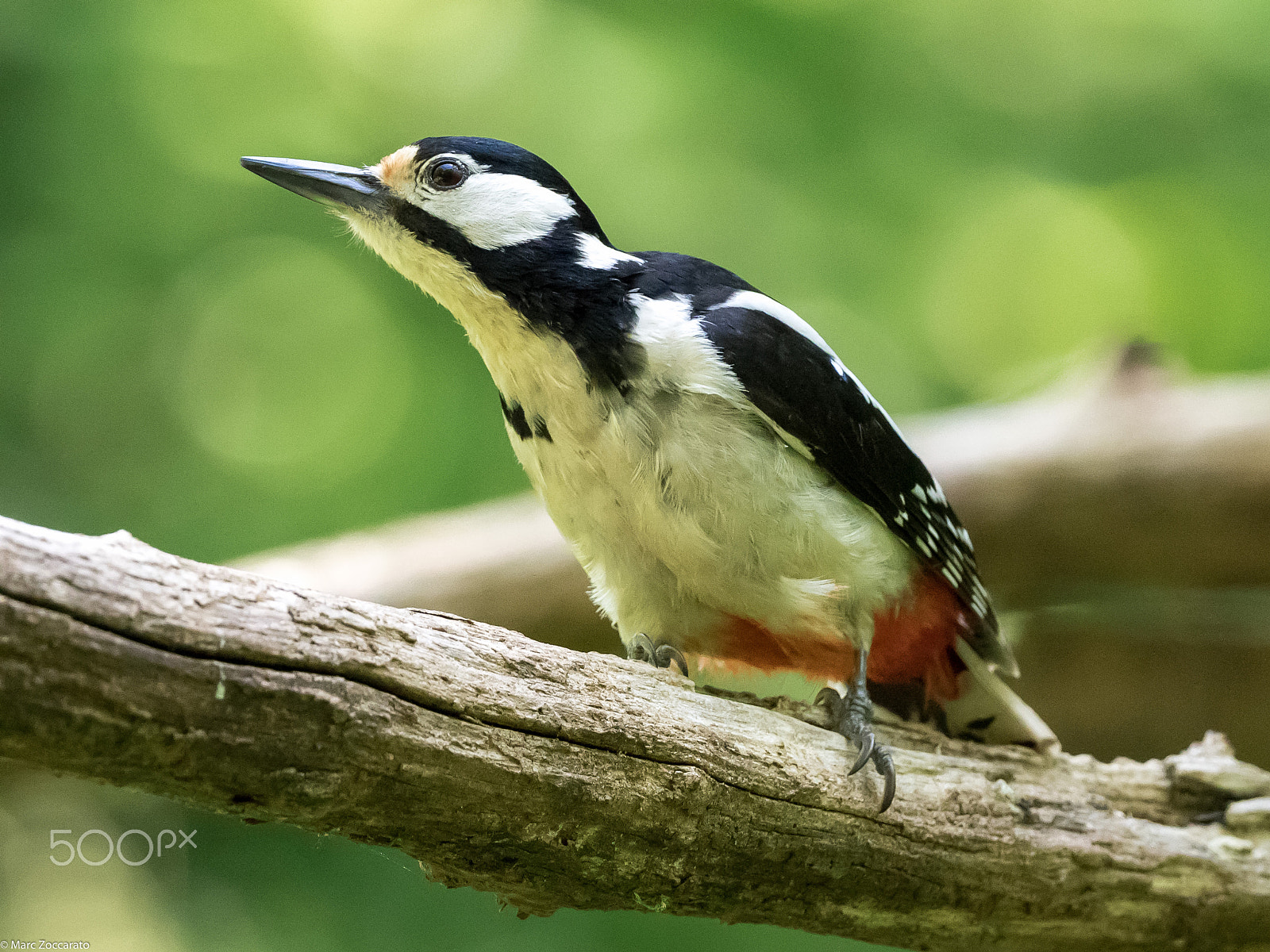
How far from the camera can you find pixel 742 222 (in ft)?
13.4

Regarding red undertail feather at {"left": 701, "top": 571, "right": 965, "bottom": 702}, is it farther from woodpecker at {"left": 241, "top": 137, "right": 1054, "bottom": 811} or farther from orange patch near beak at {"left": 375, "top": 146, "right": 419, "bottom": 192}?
orange patch near beak at {"left": 375, "top": 146, "right": 419, "bottom": 192}

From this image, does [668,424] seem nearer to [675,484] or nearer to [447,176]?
[675,484]

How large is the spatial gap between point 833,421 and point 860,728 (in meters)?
0.59

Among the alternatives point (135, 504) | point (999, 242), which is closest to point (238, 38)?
point (135, 504)

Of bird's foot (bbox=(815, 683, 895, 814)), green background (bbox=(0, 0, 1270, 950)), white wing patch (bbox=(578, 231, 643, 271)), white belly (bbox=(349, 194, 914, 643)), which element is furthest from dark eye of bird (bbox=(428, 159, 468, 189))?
green background (bbox=(0, 0, 1270, 950))

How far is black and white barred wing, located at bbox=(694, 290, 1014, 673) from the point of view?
191cm

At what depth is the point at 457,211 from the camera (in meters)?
2.01

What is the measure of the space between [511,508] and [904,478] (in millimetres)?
1932

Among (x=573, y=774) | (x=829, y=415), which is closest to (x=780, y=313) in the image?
(x=829, y=415)

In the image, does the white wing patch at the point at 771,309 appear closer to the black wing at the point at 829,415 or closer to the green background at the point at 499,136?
the black wing at the point at 829,415

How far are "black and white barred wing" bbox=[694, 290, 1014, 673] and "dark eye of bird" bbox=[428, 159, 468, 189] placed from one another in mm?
534

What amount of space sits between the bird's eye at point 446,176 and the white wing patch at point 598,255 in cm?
26

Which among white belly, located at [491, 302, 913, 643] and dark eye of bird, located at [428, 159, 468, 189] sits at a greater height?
dark eye of bird, located at [428, 159, 468, 189]

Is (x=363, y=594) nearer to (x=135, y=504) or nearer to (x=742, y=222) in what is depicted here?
(x=135, y=504)
